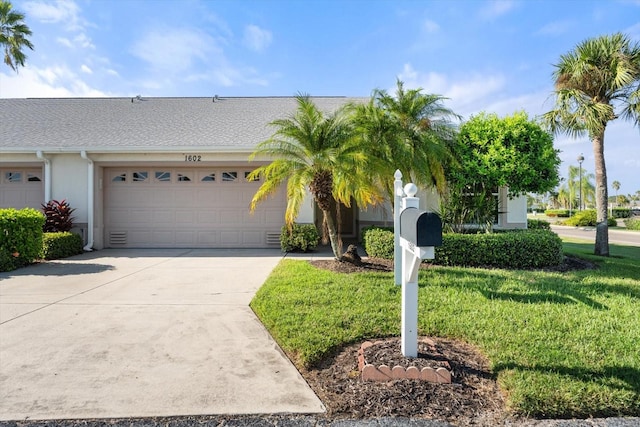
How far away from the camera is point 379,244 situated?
8766mm

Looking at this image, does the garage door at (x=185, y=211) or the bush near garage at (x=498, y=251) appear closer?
the bush near garage at (x=498, y=251)

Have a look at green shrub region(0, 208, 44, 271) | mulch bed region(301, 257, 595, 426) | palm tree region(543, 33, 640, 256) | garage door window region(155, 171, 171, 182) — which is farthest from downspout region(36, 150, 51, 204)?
palm tree region(543, 33, 640, 256)

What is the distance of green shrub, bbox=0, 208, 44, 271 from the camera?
7.91 meters

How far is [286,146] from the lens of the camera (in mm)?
7965

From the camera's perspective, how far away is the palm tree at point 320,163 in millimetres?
7230

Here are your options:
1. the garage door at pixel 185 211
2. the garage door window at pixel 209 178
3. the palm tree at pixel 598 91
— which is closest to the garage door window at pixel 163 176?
the garage door at pixel 185 211

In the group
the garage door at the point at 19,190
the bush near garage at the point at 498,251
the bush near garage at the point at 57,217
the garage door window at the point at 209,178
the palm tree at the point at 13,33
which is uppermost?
the palm tree at the point at 13,33

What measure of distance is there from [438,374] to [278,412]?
1.39m

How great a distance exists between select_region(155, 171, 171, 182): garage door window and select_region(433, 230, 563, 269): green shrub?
29.2 feet

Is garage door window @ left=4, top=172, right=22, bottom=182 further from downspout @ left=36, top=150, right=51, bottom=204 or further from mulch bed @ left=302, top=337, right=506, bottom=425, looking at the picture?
mulch bed @ left=302, top=337, right=506, bottom=425

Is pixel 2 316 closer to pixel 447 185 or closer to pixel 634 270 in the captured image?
pixel 447 185

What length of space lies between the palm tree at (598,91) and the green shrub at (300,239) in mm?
8036

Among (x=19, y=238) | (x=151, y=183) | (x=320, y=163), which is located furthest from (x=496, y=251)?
(x=19, y=238)

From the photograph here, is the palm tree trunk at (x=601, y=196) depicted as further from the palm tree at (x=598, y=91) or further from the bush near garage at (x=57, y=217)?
the bush near garage at (x=57, y=217)
